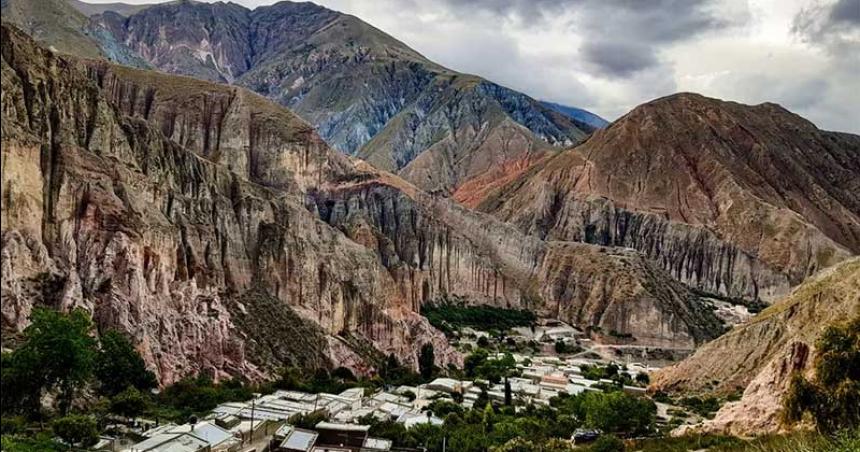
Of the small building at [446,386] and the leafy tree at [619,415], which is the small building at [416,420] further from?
the small building at [446,386]

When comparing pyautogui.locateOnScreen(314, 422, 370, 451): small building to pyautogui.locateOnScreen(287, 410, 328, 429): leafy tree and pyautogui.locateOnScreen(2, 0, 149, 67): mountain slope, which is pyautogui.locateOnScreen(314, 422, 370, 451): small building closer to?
pyautogui.locateOnScreen(287, 410, 328, 429): leafy tree

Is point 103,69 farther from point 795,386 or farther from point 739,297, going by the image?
point 739,297

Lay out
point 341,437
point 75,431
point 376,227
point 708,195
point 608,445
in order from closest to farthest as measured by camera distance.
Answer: point 75,431
point 608,445
point 341,437
point 376,227
point 708,195

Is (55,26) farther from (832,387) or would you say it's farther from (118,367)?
(832,387)

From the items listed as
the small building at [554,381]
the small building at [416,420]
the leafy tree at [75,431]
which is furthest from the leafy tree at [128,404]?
the small building at [554,381]

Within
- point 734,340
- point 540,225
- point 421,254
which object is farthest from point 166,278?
point 540,225

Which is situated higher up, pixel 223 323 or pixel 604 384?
pixel 223 323

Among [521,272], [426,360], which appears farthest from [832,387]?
[521,272]

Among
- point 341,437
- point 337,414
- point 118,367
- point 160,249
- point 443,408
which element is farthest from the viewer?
point 160,249
